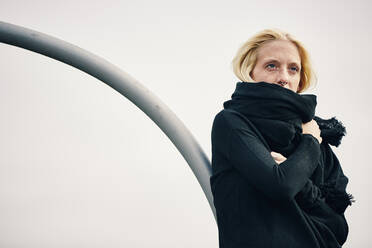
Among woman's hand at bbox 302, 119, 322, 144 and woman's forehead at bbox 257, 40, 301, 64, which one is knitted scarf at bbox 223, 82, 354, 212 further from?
woman's forehead at bbox 257, 40, 301, 64

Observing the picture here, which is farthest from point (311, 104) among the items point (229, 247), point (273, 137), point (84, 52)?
point (84, 52)

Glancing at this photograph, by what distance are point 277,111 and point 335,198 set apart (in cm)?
49

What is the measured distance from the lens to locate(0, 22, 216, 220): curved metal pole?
338 cm

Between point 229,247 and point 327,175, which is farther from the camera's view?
point 327,175

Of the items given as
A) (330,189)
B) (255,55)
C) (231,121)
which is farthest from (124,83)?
(330,189)

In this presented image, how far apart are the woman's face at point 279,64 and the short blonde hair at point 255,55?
2 centimetres

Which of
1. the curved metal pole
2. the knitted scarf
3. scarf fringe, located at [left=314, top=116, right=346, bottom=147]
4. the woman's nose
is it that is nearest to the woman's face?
the woman's nose

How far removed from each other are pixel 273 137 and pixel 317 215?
1.34 feet

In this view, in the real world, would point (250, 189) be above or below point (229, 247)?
above

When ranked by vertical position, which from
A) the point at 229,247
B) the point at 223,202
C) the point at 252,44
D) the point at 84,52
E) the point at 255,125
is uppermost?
Result: the point at 84,52

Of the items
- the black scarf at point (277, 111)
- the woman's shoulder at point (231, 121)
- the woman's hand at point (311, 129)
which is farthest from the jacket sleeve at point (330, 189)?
the woman's shoulder at point (231, 121)

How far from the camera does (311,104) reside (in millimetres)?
2422

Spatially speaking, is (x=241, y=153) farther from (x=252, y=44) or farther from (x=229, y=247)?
(x=252, y=44)

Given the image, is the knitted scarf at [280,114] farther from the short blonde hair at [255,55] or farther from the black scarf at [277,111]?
the short blonde hair at [255,55]
